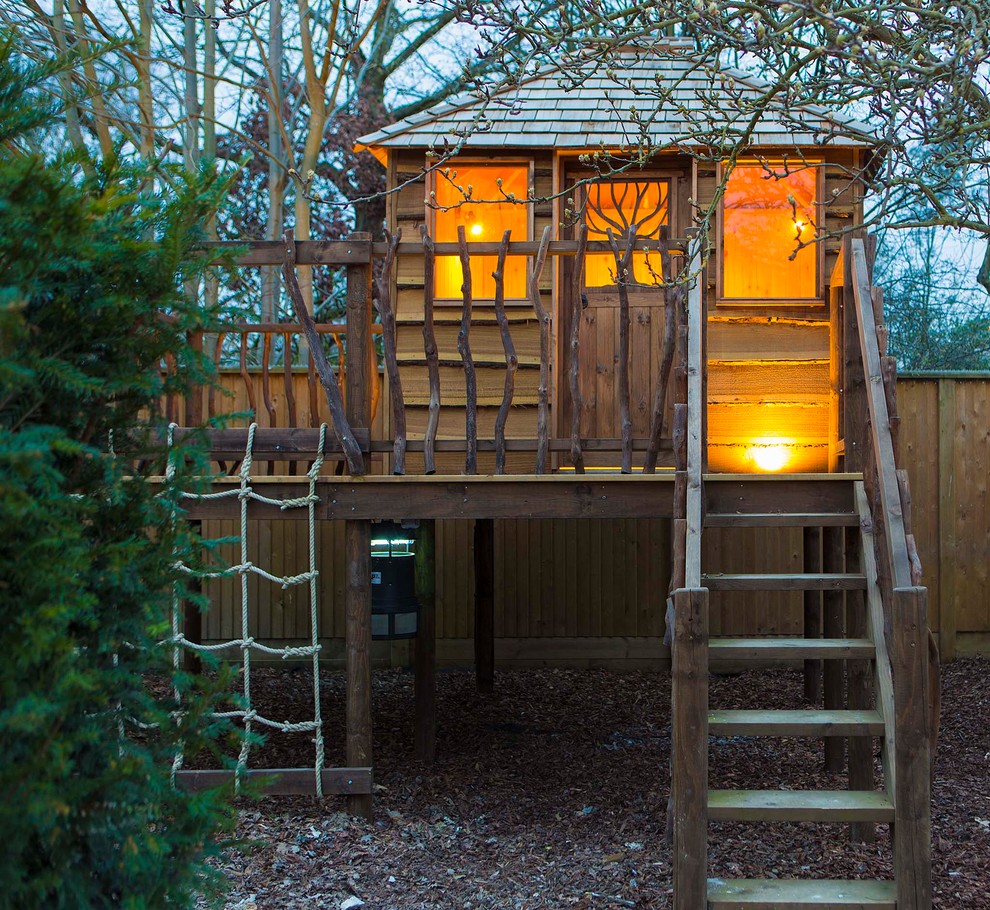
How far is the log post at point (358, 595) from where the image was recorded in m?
5.08

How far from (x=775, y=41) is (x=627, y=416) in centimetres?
179

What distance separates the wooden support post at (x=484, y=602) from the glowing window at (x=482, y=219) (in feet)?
5.84

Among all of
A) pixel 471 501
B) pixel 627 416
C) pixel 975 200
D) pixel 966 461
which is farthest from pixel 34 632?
pixel 966 461

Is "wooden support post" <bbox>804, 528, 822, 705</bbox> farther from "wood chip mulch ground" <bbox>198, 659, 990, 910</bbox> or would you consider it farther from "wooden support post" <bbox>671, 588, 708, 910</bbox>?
"wooden support post" <bbox>671, 588, 708, 910</bbox>

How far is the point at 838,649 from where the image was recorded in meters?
4.10

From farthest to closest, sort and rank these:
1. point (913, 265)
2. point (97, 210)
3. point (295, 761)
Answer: point (913, 265)
point (295, 761)
point (97, 210)

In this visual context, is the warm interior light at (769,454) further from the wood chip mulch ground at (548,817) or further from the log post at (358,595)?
the log post at (358,595)

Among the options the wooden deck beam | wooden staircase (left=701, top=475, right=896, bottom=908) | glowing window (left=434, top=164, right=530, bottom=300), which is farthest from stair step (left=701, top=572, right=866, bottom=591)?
glowing window (left=434, top=164, right=530, bottom=300)

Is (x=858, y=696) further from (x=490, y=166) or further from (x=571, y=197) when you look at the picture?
(x=490, y=166)

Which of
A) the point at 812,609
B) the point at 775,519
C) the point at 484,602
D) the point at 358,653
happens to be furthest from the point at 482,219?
the point at 775,519

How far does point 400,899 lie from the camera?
13.8 feet

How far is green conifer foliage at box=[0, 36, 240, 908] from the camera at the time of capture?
77.6 inches

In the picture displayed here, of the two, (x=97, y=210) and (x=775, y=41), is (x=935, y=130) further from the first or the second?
(x=97, y=210)

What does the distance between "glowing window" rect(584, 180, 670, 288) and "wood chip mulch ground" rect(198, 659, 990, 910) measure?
328cm
